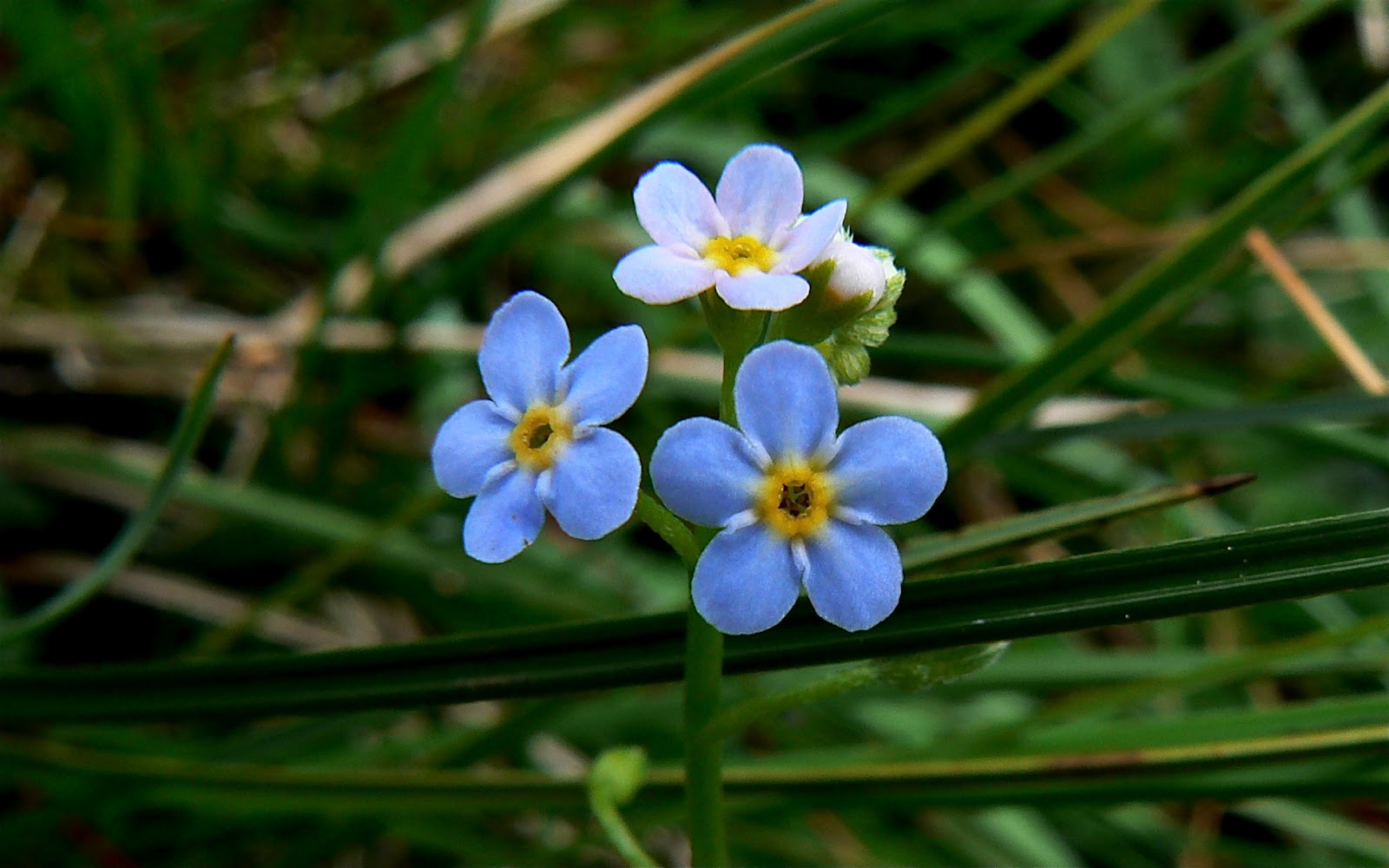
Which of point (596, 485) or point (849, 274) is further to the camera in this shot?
point (849, 274)

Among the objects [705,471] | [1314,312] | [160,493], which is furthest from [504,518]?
[1314,312]

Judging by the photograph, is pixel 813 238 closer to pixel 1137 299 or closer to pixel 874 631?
pixel 874 631

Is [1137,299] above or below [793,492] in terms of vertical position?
above

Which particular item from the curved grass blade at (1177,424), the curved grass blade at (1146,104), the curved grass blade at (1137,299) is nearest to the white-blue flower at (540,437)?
the curved grass blade at (1137,299)

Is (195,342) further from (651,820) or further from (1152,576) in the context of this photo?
(1152,576)

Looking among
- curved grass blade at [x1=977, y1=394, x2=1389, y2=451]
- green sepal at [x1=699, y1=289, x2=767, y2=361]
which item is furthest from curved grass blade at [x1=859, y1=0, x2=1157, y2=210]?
green sepal at [x1=699, y1=289, x2=767, y2=361]

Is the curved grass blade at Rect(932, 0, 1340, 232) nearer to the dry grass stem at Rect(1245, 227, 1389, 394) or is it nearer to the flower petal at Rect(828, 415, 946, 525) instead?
the dry grass stem at Rect(1245, 227, 1389, 394)

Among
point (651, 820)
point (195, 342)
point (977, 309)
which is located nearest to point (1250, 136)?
point (977, 309)
